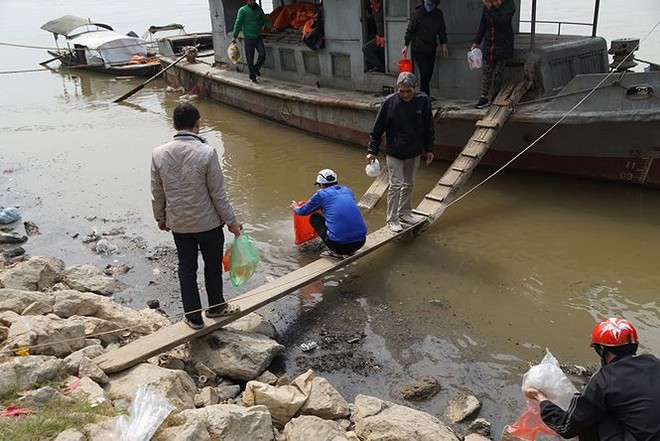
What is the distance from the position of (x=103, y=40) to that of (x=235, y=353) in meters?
20.4

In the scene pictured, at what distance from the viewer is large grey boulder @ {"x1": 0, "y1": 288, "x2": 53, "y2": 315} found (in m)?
4.90

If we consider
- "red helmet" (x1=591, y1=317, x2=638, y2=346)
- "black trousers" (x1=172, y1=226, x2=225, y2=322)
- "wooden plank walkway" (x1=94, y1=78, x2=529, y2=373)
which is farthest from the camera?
→ "black trousers" (x1=172, y1=226, x2=225, y2=322)

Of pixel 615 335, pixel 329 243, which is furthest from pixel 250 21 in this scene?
pixel 615 335

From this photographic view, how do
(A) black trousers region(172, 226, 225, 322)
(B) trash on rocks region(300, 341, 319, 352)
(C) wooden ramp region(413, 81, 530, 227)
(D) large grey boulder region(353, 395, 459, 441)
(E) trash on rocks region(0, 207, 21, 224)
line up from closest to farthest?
(D) large grey boulder region(353, 395, 459, 441) < (A) black trousers region(172, 226, 225, 322) < (B) trash on rocks region(300, 341, 319, 352) < (C) wooden ramp region(413, 81, 530, 227) < (E) trash on rocks region(0, 207, 21, 224)

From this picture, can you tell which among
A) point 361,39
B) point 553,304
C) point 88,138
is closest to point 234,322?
point 553,304

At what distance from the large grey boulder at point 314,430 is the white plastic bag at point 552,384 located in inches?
47.4

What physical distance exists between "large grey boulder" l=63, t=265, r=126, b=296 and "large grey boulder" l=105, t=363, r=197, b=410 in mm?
2414

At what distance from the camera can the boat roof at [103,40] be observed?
2158cm

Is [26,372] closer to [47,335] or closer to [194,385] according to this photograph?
[47,335]

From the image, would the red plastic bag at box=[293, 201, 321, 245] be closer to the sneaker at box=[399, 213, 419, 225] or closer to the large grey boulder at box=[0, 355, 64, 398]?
the sneaker at box=[399, 213, 419, 225]

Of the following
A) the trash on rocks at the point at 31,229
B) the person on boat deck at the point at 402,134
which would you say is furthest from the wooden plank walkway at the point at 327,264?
the trash on rocks at the point at 31,229

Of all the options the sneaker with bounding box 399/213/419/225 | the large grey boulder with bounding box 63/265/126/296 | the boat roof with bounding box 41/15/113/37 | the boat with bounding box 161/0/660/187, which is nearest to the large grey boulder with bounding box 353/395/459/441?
the sneaker with bounding box 399/213/419/225

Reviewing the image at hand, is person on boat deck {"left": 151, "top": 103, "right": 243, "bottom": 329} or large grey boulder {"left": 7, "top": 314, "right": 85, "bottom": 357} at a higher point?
person on boat deck {"left": 151, "top": 103, "right": 243, "bottom": 329}


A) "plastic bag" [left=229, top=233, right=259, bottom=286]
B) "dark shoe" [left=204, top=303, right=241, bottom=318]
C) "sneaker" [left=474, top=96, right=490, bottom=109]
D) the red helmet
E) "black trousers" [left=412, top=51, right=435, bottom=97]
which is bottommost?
"dark shoe" [left=204, top=303, right=241, bottom=318]
